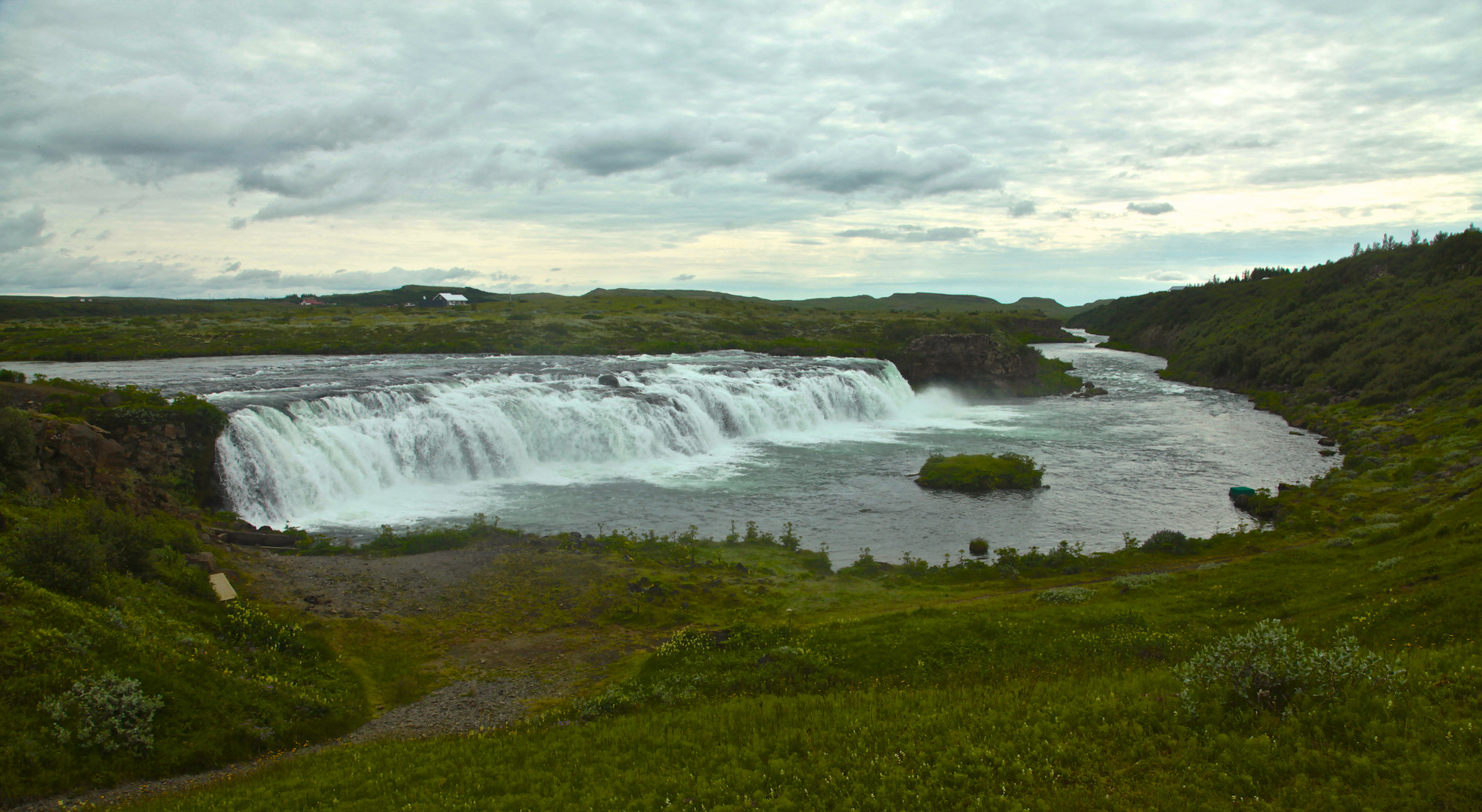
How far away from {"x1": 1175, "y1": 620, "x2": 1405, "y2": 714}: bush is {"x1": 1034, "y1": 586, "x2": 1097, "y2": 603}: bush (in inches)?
314

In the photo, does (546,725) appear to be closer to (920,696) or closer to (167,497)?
(920,696)

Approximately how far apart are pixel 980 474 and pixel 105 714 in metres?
30.4

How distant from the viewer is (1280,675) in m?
8.92

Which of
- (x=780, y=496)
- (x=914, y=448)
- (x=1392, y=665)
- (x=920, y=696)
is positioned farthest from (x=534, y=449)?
(x=1392, y=665)

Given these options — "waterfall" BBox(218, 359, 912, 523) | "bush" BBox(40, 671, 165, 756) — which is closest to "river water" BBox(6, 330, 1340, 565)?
"waterfall" BBox(218, 359, 912, 523)

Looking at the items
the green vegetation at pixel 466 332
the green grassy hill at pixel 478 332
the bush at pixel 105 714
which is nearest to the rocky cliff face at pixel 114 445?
the bush at pixel 105 714

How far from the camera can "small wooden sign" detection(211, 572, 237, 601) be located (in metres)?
15.5

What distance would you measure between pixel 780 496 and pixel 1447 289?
67.6 meters

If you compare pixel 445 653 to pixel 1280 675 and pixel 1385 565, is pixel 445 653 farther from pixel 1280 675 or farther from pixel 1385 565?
pixel 1385 565

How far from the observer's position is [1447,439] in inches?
1326

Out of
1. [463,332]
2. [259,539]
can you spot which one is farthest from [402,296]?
[259,539]

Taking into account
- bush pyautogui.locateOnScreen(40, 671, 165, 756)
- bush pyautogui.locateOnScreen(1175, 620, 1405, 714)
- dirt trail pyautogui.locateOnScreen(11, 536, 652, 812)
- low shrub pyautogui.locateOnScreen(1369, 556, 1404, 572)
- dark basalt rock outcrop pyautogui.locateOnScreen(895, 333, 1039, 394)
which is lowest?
dirt trail pyautogui.locateOnScreen(11, 536, 652, 812)

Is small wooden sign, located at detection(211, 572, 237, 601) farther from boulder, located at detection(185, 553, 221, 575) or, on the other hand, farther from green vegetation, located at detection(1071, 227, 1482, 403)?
green vegetation, located at detection(1071, 227, 1482, 403)

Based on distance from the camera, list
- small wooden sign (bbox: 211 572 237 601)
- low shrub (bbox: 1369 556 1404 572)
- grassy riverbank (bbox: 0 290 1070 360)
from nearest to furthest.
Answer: small wooden sign (bbox: 211 572 237 601)
low shrub (bbox: 1369 556 1404 572)
grassy riverbank (bbox: 0 290 1070 360)
